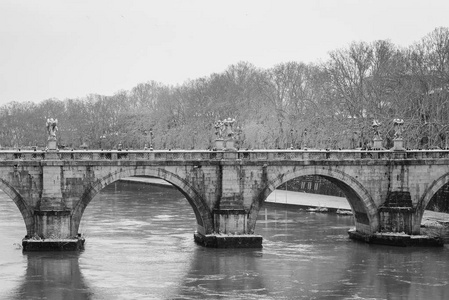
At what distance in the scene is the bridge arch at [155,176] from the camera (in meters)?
43.9

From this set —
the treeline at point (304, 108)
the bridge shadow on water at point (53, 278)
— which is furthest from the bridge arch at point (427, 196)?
the bridge shadow on water at point (53, 278)

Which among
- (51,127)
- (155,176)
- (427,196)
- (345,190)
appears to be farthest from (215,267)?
(427,196)

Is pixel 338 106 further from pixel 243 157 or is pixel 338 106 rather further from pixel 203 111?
pixel 243 157

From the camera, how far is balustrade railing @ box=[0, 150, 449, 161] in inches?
1718

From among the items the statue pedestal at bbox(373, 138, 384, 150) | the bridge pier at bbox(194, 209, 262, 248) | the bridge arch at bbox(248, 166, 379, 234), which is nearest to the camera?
the bridge pier at bbox(194, 209, 262, 248)

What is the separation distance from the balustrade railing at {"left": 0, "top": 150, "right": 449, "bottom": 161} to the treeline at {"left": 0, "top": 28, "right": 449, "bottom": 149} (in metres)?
15.8

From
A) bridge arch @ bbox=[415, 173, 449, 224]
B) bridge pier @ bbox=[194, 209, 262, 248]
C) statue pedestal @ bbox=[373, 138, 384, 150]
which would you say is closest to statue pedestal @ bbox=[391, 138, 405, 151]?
statue pedestal @ bbox=[373, 138, 384, 150]

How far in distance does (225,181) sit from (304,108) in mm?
40380

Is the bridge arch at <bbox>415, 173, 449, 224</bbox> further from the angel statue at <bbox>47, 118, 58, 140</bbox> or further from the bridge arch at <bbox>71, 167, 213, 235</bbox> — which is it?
the angel statue at <bbox>47, 118, 58, 140</bbox>

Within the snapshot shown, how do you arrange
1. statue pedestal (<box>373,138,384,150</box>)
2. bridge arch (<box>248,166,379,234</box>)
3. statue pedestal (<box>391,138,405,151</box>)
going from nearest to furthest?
bridge arch (<box>248,166,379,234</box>), statue pedestal (<box>391,138,405,151</box>), statue pedestal (<box>373,138,384,150</box>)

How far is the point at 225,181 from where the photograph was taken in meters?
45.4

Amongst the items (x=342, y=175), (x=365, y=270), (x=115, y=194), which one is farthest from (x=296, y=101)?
(x=365, y=270)

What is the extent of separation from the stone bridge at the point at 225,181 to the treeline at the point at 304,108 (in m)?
16.3

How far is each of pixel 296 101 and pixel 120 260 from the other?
44285 millimetres
